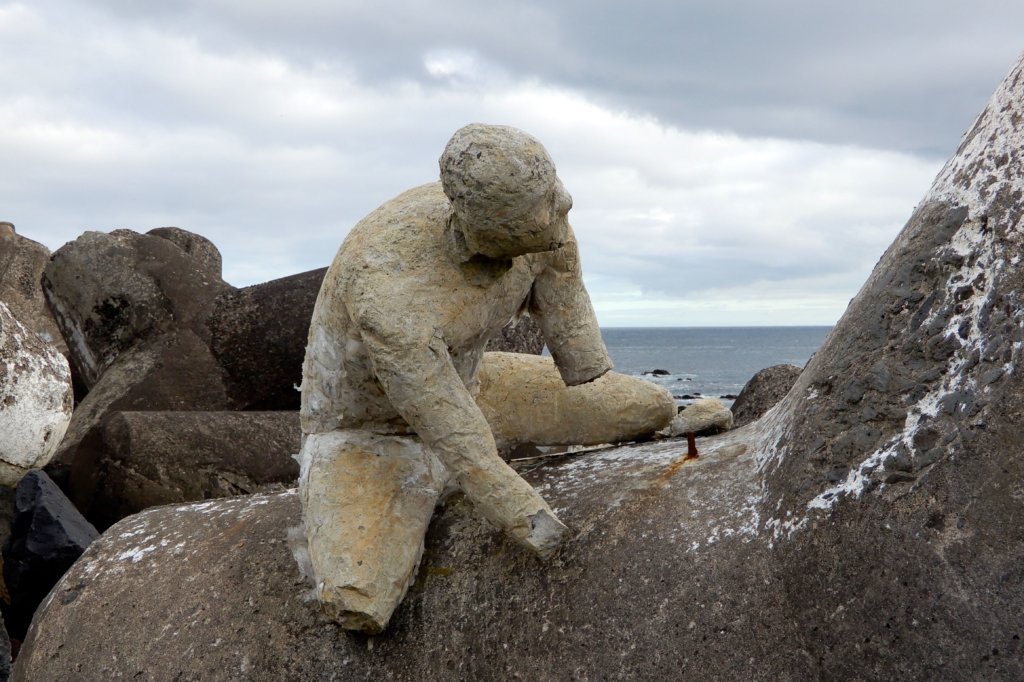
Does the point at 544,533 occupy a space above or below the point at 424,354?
below

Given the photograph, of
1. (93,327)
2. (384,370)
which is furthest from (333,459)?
(93,327)

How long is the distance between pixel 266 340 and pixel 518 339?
63.9 inches

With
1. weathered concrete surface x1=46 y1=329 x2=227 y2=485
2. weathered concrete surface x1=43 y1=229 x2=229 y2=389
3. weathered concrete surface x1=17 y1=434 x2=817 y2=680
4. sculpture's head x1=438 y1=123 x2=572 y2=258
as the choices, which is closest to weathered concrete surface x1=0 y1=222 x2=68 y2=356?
weathered concrete surface x1=43 y1=229 x2=229 y2=389

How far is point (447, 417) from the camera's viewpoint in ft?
9.71

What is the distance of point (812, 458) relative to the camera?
2.97m

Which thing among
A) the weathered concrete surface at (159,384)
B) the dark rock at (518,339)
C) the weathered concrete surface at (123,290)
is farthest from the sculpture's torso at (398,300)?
the weathered concrete surface at (123,290)

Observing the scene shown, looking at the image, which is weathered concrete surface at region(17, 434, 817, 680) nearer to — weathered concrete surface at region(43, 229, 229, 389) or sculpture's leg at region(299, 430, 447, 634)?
sculpture's leg at region(299, 430, 447, 634)

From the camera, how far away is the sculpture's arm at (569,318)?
10.9 ft

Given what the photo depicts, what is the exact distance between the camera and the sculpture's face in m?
2.81

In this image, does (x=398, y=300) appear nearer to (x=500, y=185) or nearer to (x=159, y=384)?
(x=500, y=185)

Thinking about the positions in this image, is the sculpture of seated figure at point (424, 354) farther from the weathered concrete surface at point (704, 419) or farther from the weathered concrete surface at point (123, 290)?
the weathered concrete surface at point (123, 290)

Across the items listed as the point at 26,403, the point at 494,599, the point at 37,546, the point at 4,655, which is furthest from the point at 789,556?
the point at 26,403

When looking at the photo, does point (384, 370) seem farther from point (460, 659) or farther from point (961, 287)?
point (961, 287)

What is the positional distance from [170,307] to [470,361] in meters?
4.40
